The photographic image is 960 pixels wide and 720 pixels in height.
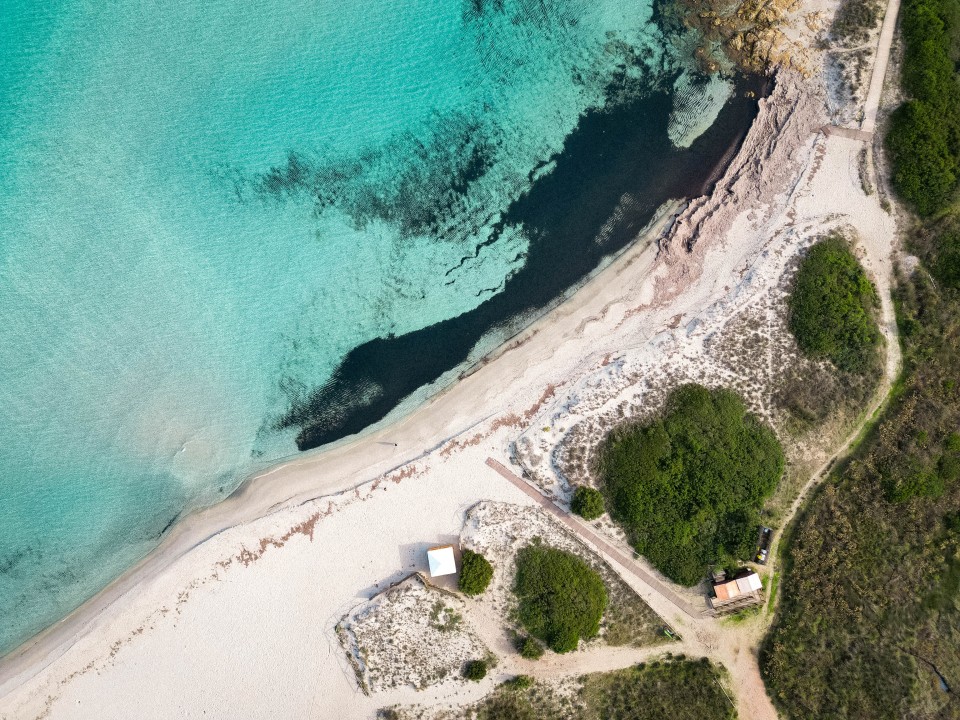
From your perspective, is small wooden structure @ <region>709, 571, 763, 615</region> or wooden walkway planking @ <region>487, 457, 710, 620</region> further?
wooden walkway planking @ <region>487, 457, 710, 620</region>

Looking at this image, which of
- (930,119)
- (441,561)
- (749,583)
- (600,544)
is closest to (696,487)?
(749,583)

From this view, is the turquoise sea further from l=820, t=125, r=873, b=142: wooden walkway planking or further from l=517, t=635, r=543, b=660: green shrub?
l=517, t=635, r=543, b=660: green shrub

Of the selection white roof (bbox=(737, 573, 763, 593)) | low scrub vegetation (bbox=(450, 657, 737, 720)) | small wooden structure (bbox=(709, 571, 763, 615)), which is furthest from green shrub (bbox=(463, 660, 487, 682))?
white roof (bbox=(737, 573, 763, 593))

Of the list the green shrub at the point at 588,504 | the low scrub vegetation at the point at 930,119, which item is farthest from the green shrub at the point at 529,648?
the low scrub vegetation at the point at 930,119

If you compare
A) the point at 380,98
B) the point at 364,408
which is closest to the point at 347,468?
the point at 364,408

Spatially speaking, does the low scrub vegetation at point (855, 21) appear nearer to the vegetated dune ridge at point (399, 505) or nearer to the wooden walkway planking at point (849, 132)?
the vegetated dune ridge at point (399, 505)
